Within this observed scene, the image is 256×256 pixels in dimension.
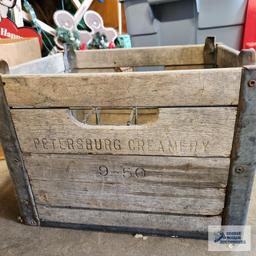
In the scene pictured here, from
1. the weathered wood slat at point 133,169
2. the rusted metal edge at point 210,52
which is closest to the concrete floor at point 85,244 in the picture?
the weathered wood slat at point 133,169

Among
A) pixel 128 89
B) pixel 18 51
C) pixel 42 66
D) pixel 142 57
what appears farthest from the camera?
pixel 18 51

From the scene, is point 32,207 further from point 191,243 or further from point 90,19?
point 90,19

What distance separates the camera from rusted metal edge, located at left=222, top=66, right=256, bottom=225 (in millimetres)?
439

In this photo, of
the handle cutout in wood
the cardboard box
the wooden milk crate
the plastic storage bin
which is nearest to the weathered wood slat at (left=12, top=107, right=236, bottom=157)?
the wooden milk crate

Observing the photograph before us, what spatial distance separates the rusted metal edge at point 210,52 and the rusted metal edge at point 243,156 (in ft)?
1.14

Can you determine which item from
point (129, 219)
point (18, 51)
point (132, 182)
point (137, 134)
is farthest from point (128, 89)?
point (18, 51)

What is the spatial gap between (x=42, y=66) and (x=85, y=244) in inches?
17.9

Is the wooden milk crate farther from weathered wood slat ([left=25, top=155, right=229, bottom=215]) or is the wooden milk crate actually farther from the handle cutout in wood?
the handle cutout in wood

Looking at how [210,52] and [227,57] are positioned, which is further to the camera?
[210,52]

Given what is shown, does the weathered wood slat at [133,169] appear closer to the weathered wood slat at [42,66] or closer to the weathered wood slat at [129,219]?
the weathered wood slat at [129,219]

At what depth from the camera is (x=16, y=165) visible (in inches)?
22.8

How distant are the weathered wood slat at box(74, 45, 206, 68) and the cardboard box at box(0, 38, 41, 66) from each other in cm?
23

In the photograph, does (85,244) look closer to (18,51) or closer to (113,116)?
(113,116)

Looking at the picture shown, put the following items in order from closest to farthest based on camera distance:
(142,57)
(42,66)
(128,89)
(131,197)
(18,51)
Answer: (128,89) → (131,197) → (42,66) → (142,57) → (18,51)
